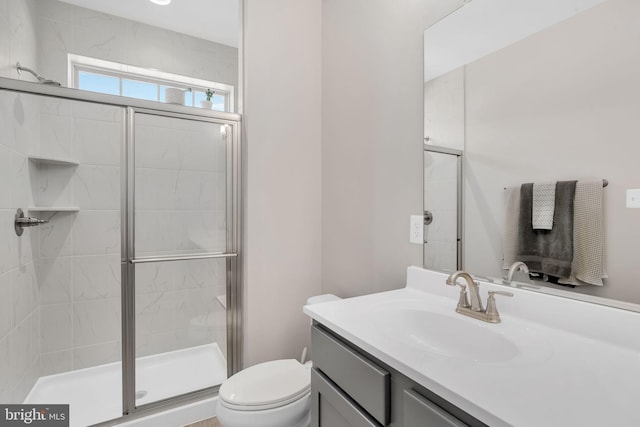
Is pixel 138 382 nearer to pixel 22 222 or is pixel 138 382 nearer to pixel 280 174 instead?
pixel 22 222

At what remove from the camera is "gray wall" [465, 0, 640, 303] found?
79 centimetres

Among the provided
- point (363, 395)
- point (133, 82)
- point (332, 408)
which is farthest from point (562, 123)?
point (133, 82)

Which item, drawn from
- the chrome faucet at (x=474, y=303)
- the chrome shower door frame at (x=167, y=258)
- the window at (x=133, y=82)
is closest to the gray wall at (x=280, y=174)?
the chrome shower door frame at (x=167, y=258)

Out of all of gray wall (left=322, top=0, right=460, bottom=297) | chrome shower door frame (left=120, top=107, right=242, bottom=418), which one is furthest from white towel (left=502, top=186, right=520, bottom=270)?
chrome shower door frame (left=120, top=107, right=242, bottom=418)

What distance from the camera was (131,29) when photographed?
94.2 inches

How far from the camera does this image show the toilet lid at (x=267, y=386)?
124cm

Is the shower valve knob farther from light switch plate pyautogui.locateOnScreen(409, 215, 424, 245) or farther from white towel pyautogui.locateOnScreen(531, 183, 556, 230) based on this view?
white towel pyautogui.locateOnScreen(531, 183, 556, 230)

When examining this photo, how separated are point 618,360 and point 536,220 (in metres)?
0.43

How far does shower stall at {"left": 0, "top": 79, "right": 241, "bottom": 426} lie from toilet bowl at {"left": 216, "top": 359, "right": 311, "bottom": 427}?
56 cm

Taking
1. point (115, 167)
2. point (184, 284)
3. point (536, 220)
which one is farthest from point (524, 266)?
point (115, 167)

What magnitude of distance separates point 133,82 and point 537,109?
2747 mm

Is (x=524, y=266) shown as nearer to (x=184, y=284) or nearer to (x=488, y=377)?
(x=488, y=377)

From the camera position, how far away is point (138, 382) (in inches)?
70.2

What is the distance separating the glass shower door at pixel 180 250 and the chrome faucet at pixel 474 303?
1.34 meters
